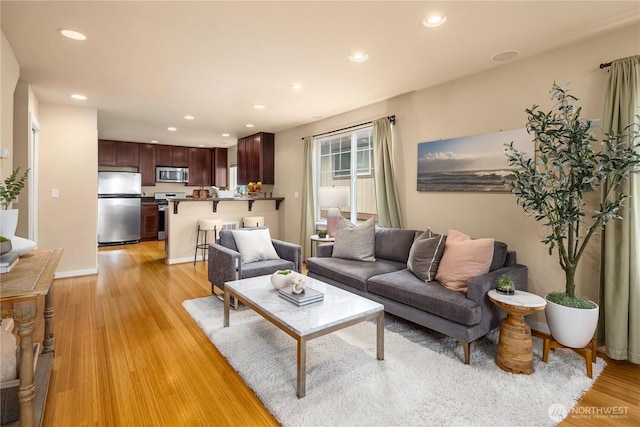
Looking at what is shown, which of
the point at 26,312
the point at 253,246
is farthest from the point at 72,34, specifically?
the point at 253,246

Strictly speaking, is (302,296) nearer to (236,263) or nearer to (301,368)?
(301,368)

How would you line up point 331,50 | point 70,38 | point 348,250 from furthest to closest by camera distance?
point 348,250 < point 331,50 < point 70,38

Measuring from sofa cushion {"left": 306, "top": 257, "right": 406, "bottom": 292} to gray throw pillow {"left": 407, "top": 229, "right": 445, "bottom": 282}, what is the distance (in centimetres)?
36

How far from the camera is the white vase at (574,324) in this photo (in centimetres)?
220

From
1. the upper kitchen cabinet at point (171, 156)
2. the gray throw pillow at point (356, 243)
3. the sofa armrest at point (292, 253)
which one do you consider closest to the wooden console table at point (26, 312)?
the sofa armrest at point (292, 253)

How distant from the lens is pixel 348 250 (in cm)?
373

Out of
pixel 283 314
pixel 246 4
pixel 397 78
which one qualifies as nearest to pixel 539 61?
pixel 397 78

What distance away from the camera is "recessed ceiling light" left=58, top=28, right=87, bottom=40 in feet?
8.05

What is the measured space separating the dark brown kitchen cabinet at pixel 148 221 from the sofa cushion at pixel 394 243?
20.4 ft

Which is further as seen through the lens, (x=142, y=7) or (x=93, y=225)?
(x=93, y=225)

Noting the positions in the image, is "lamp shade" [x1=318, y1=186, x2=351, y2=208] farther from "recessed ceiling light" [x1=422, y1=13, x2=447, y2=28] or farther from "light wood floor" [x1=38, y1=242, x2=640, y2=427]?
"recessed ceiling light" [x1=422, y1=13, x2=447, y2=28]

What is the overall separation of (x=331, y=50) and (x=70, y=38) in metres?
2.07

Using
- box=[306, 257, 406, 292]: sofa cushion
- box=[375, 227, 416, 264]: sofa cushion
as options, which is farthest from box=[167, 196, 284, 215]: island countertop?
box=[375, 227, 416, 264]: sofa cushion

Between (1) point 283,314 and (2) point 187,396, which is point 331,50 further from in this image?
(2) point 187,396
